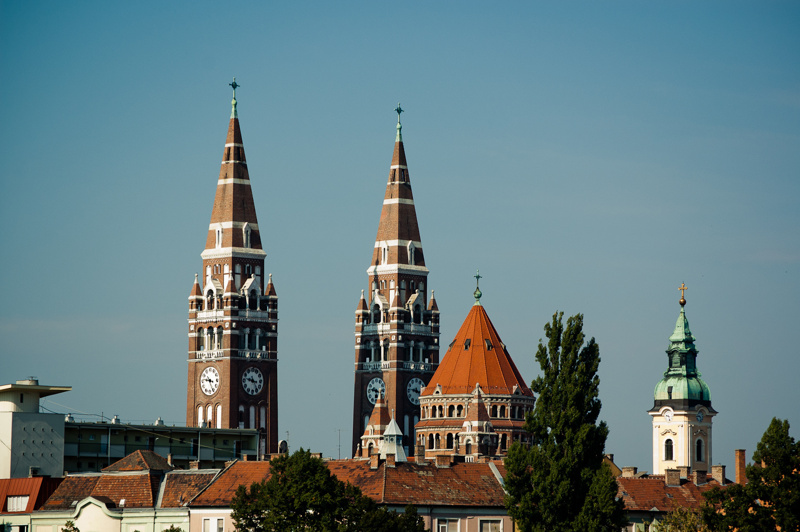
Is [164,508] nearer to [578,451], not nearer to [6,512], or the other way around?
[6,512]

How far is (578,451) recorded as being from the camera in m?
91.2

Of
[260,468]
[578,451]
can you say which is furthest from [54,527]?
[578,451]

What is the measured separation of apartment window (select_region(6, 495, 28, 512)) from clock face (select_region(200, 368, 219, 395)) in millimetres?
60914

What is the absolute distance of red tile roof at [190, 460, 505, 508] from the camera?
106 m

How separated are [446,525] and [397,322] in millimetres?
76350

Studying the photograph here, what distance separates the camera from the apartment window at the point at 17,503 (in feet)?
369

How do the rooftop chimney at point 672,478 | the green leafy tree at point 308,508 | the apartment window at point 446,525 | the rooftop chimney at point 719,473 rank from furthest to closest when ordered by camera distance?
the rooftop chimney at point 719,473 → the rooftop chimney at point 672,478 → the apartment window at point 446,525 → the green leafy tree at point 308,508

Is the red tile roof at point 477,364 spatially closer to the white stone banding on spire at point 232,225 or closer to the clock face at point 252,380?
the clock face at point 252,380

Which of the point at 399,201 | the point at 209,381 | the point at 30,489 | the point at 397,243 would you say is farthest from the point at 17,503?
the point at 399,201

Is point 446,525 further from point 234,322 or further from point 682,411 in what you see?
point 234,322

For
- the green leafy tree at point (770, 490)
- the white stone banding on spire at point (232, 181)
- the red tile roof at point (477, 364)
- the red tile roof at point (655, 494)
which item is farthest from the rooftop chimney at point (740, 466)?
the white stone banding on spire at point (232, 181)

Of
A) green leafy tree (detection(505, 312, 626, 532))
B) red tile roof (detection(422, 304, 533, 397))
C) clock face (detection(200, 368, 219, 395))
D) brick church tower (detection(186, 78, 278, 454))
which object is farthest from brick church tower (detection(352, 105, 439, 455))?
green leafy tree (detection(505, 312, 626, 532))

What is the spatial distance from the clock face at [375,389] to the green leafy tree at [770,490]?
334ft

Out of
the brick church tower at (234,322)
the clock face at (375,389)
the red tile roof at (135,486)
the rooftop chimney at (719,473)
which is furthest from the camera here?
the clock face at (375,389)
